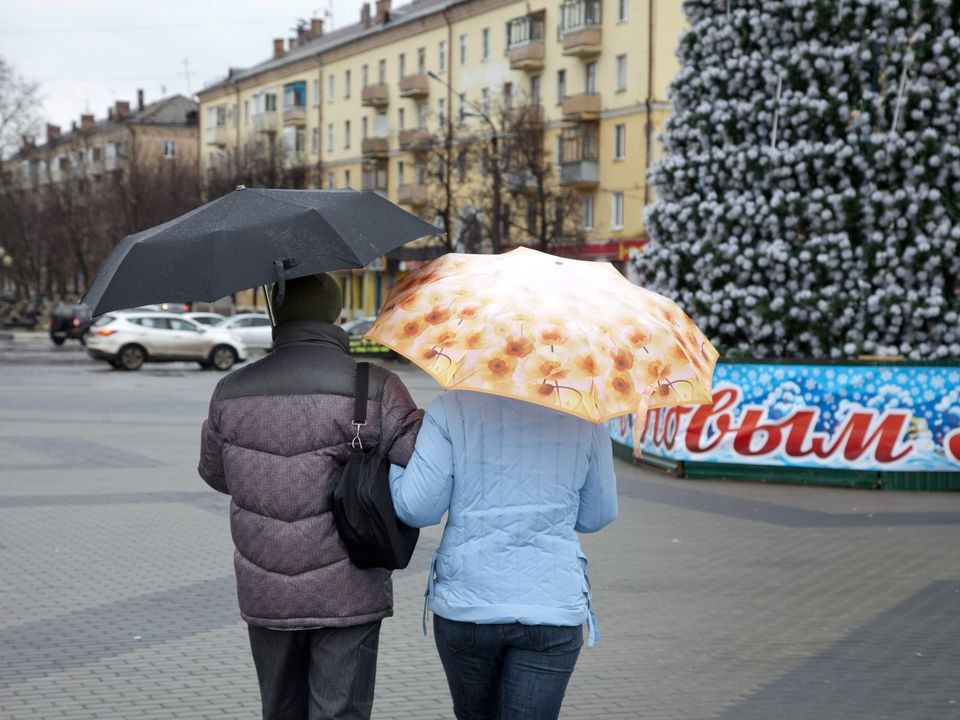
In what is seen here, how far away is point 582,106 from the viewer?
180 ft

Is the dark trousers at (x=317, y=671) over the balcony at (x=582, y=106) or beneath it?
beneath

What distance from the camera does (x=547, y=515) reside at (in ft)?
11.3

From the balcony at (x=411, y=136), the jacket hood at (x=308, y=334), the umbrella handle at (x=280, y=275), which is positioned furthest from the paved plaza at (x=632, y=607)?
the balcony at (x=411, y=136)

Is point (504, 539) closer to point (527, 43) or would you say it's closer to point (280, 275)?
point (280, 275)

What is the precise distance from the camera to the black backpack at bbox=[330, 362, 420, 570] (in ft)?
11.3

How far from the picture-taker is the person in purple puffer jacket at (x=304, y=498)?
139 inches

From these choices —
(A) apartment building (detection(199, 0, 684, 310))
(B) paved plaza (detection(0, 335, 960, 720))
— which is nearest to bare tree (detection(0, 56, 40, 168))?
(A) apartment building (detection(199, 0, 684, 310))

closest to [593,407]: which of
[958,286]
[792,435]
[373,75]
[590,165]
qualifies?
[792,435]

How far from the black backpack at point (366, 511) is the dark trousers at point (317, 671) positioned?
233 millimetres

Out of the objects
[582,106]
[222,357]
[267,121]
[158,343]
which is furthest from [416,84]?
[158,343]

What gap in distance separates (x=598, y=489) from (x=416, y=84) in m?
65.8

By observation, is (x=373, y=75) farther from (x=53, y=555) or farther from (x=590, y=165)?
(x=53, y=555)

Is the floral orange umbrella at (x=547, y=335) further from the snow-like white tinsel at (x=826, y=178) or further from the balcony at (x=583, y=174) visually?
the balcony at (x=583, y=174)

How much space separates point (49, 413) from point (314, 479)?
19.5 metres
